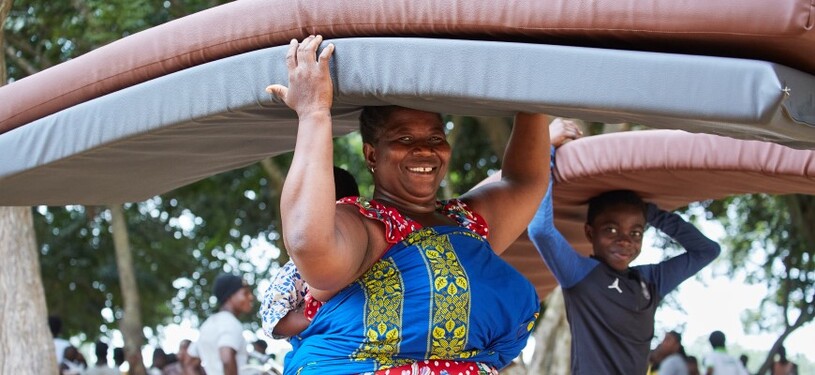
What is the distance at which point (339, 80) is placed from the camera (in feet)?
10.7

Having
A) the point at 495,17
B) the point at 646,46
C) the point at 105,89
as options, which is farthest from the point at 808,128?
the point at 105,89

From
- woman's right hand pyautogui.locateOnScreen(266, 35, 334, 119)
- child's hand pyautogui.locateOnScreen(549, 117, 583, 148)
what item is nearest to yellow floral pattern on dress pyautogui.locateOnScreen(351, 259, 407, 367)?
woman's right hand pyautogui.locateOnScreen(266, 35, 334, 119)

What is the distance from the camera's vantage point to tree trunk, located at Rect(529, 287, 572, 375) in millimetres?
10273

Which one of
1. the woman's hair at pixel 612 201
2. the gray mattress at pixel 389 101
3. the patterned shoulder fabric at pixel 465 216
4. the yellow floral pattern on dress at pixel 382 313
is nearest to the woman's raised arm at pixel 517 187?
Result: the patterned shoulder fabric at pixel 465 216

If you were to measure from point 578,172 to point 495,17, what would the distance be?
225 centimetres

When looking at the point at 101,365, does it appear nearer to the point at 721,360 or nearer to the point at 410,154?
the point at 721,360

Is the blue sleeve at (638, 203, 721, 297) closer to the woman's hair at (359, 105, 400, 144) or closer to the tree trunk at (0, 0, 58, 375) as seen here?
the woman's hair at (359, 105, 400, 144)

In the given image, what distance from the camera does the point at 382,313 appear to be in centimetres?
336

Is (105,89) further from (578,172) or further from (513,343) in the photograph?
(578,172)

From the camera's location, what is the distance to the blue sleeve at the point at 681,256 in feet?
18.3

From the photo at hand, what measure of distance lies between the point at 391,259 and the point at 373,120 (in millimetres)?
487

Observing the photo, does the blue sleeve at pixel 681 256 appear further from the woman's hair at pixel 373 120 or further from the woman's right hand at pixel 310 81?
the woman's right hand at pixel 310 81

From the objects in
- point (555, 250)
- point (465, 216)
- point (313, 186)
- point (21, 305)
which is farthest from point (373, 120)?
point (21, 305)

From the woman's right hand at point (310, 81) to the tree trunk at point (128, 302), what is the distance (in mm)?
12691
